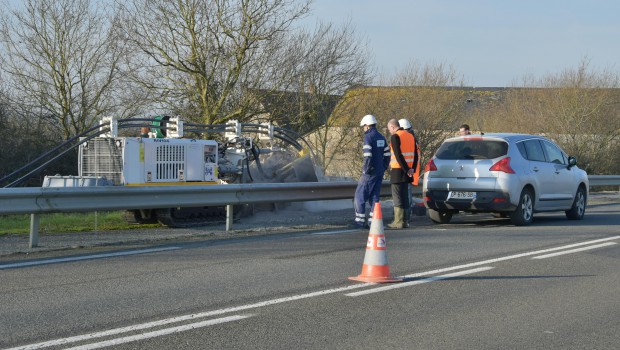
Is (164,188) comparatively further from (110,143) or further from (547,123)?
(547,123)

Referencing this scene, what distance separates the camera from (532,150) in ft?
49.9

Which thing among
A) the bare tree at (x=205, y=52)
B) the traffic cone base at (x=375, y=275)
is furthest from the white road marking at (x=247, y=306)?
the bare tree at (x=205, y=52)

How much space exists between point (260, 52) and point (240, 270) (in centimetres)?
1907

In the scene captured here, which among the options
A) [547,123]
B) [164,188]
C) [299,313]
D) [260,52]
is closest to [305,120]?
[260,52]

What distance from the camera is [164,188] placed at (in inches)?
485

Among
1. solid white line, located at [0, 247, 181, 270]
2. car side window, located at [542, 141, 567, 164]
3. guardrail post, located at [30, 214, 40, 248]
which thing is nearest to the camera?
solid white line, located at [0, 247, 181, 270]

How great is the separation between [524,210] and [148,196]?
6.57m

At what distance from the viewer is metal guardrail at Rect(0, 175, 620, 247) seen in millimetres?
10547

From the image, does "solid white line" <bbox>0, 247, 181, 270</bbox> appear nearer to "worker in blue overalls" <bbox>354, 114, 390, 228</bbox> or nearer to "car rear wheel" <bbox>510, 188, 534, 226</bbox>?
"worker in blue overalls" <bbox>354, 114, 390, 228</bbox>

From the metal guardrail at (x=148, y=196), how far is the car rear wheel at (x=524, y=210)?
9.82 feet

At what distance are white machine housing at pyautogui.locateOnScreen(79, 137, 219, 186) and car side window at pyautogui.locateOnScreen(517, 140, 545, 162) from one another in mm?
5728

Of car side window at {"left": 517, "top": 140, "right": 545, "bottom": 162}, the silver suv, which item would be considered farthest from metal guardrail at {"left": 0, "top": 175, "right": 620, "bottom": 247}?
car side window at {"left": 517, "top": 140, "right": 545, "bottom": 162}

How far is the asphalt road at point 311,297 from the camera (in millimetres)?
5898

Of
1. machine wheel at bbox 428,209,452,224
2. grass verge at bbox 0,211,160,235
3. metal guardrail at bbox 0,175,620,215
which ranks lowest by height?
grass verge at bbox 0,211,160,235
